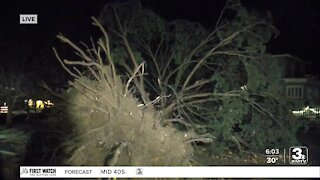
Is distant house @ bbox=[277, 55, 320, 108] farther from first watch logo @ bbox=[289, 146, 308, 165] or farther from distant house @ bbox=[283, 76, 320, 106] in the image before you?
first watch logo @ bbox=[289, 146, 308, 165]

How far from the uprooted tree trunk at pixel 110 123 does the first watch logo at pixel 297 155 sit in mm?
471

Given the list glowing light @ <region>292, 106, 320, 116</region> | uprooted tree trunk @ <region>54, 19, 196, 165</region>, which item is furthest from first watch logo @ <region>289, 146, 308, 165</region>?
uprooted tree trunk @ <region>54, 19, 196, 165</region>

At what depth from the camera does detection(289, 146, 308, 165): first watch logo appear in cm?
229

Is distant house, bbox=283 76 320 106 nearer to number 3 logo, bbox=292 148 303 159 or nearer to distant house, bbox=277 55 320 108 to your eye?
distant house, bbox=277 55 320 108

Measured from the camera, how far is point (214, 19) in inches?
90.9

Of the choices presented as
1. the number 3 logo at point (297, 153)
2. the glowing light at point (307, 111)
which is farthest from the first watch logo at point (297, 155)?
the glowing light at point (307, 111)

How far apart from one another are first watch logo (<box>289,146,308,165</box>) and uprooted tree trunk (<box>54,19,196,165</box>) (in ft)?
1.54

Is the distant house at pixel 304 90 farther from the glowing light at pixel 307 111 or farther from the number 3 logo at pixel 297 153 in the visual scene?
the number 3 logo at pixel 297 153

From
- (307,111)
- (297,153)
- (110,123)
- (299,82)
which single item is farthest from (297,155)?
(110,123)

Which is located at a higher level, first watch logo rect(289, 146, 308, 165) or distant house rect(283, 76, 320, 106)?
distant house rect(283, 76, 320, 106)

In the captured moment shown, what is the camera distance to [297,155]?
2295mm

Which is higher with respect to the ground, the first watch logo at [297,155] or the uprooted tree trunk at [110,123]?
the uprooted tree trunk at [110,123]

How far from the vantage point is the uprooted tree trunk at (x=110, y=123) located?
2311 mm

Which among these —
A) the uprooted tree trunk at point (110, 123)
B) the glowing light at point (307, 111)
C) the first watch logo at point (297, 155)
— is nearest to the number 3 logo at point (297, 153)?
the first watch logo at point (297, 155)
